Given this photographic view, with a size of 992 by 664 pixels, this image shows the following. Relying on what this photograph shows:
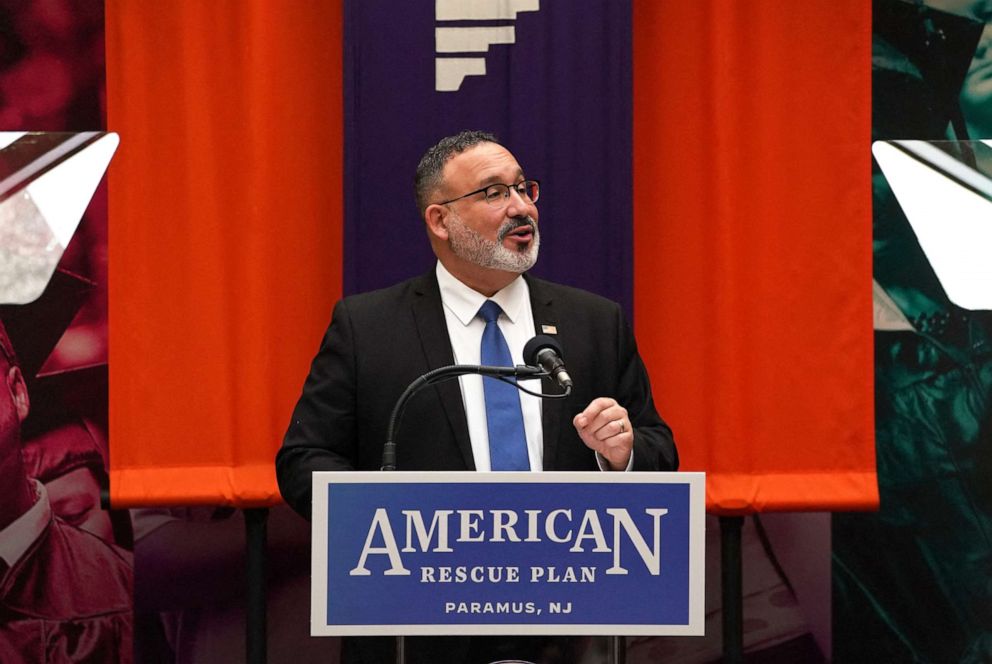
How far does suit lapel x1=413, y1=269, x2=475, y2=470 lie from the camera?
7.82ft

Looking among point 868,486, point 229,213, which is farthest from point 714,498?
point 229,213

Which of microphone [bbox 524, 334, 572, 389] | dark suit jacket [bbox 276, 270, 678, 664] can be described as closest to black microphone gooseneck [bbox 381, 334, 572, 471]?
microphone [bbox 524, 334, 572, 389]

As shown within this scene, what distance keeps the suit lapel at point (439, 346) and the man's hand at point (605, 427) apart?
38cm

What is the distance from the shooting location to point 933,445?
3.54 meters

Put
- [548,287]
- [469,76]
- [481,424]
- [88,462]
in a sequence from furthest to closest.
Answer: [88,462], [469,76], [548,287], [481,424]

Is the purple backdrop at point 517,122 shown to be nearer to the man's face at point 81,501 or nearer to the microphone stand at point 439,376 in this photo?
the man's face at point 81,501

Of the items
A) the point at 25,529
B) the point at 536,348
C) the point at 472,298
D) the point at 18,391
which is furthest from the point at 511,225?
the point at 25,529

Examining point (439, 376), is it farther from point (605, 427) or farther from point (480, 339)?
point (480, 339)

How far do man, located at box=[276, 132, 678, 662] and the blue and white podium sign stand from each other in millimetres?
525

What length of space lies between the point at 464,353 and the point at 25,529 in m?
1.76

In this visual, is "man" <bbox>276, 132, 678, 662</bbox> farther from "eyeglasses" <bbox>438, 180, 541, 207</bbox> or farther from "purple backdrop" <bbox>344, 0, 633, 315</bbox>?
"purple backdrop" <bbox>344, 0, 633, 315</bbox>

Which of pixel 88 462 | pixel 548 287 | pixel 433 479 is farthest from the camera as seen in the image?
pixel 88 462

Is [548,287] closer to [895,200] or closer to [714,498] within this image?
[714,498]

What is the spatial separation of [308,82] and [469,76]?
494mm
